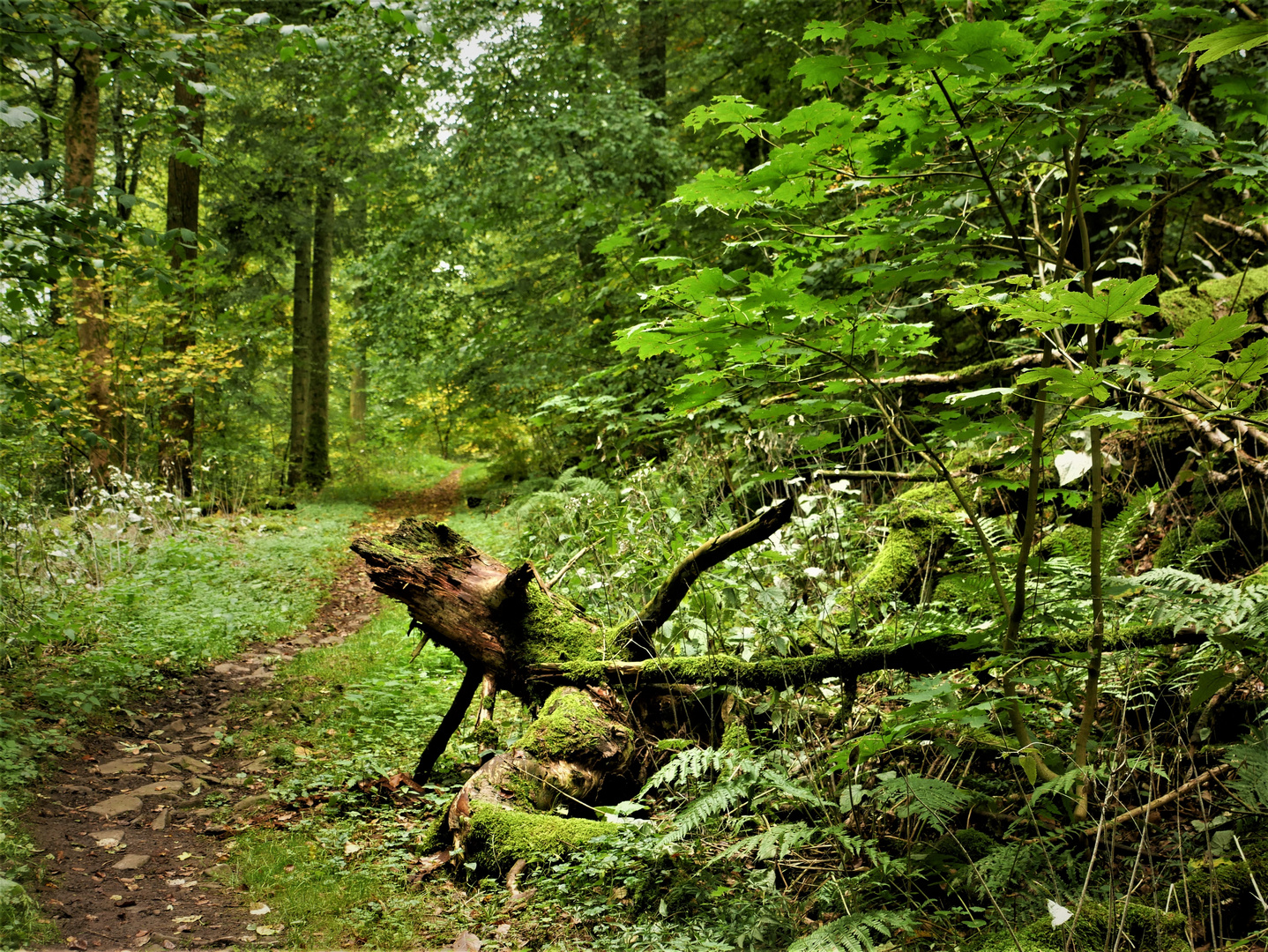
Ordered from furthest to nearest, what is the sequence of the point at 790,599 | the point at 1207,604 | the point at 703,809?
the point at 790,599
the point at 703,809
the point at 1207,604

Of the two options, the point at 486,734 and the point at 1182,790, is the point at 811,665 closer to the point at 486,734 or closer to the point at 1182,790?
the point at 1182,790

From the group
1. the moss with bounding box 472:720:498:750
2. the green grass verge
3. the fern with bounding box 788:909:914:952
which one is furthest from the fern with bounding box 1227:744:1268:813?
the green grass verge

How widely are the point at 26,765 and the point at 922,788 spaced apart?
464cm

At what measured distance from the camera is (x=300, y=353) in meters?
16.7

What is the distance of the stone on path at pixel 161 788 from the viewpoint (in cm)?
420

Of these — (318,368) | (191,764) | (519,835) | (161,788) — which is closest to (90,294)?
(191,764)

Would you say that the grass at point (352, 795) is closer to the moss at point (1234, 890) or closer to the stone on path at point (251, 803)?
the stone on path at point (251, 803)

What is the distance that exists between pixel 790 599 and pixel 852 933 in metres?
2.14

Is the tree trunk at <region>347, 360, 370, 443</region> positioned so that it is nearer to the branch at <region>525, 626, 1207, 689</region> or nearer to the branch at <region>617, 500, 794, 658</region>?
the branch at <region>617, 500, 794, 658</region>

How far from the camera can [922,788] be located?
251 centimetres

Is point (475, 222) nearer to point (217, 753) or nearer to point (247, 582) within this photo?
point (247, 582)

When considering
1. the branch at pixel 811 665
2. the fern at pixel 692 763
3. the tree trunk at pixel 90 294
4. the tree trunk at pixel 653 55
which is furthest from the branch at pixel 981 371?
the tree trunk at pixel 653 55

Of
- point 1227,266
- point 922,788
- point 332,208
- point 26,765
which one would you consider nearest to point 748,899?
point 922,788

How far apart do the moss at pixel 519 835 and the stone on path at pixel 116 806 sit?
210 centimetres
